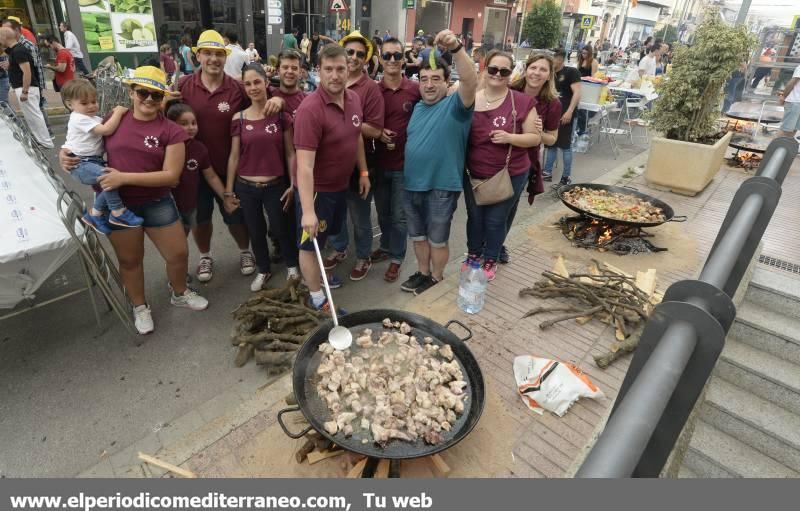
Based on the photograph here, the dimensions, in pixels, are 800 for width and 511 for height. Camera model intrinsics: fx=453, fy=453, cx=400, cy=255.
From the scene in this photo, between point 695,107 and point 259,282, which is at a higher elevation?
point 695,107

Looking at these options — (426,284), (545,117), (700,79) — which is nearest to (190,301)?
(426,284)

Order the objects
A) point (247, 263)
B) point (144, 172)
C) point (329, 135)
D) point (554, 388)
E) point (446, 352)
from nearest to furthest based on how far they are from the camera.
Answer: point (446, 352) → point (554, 388) → point (144, 172) → point (329, 135) → point (247, 263)

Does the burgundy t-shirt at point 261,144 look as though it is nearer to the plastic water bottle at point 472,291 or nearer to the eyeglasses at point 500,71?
the eyeglasses at point 500,71

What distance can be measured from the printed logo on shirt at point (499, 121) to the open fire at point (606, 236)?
6.84 ft

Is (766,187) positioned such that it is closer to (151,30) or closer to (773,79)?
(773,79)

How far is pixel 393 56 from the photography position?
411cm

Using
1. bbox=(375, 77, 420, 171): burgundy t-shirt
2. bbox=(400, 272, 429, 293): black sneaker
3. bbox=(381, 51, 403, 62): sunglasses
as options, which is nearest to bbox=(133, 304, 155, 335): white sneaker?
bbox=(400, 272, 429, 293): black sneaker

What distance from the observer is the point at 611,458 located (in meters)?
0.88

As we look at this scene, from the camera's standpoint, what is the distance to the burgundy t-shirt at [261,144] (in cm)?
385

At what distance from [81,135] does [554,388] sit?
3724 mm

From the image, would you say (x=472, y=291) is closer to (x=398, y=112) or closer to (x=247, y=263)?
(x=398, y=112)

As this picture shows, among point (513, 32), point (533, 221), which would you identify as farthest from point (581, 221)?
point (513, 32)

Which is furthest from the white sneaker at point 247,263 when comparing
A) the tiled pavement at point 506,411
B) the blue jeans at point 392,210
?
the tiled pavement at point 506,411

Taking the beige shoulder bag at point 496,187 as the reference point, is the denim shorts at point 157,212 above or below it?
below
